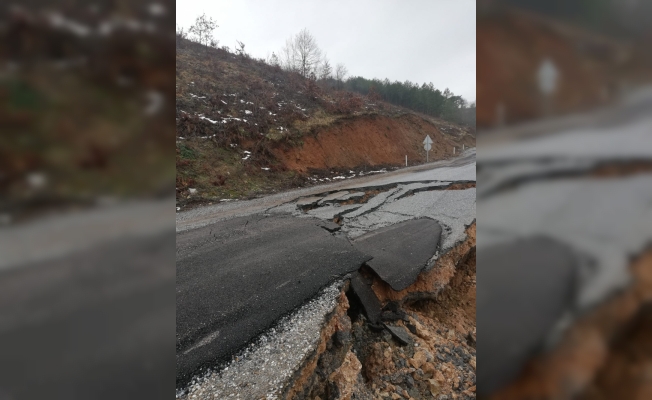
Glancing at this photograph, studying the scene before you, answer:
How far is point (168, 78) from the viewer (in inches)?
23.5

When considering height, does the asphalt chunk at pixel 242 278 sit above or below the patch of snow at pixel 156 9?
below

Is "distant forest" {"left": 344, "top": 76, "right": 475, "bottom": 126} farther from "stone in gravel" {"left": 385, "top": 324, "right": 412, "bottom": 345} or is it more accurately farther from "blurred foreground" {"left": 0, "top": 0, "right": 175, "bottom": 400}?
"blurred foreground" {"left": 0, "top": 0, "right": 175, "bottom": 400}

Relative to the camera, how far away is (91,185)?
0.54m

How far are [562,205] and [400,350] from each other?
319 centimetres

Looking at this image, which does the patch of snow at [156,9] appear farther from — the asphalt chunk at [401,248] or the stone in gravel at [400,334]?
the asphalt chunk at [401,248]

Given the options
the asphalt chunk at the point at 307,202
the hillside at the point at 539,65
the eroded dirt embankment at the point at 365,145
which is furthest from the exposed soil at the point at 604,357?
the eroded dirt embankment at the point at 365,145

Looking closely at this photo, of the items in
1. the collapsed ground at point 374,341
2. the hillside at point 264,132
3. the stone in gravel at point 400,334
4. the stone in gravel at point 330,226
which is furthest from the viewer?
the hillside at point 264,132

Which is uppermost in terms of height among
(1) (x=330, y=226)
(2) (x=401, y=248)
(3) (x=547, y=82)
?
(3) (x=547, y=82)

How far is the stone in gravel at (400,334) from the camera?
131 inches

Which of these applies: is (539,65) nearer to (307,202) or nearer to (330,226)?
(330,226)

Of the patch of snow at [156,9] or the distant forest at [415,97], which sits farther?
the distant forest at [415,97]

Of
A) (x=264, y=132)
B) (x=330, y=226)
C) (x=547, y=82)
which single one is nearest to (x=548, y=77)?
(x=547, y=82)

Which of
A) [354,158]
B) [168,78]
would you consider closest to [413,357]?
[168,78]

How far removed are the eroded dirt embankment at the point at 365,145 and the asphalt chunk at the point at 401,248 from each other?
25.1 feet
